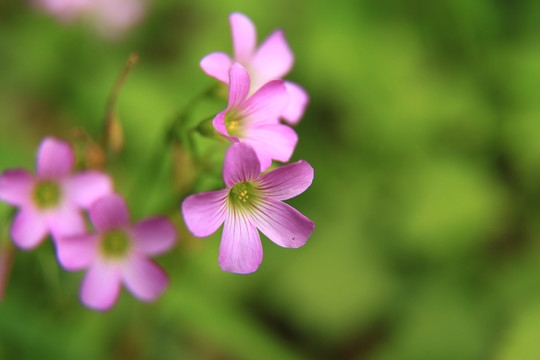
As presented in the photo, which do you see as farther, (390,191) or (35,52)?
(35,52)

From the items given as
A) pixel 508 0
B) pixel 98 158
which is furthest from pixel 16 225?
pixel 508 0

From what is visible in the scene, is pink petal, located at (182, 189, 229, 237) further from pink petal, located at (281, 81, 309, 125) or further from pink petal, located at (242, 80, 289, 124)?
pink petal, located at (281, 81, 309, 125)

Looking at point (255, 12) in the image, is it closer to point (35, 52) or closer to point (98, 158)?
point (35, 52)

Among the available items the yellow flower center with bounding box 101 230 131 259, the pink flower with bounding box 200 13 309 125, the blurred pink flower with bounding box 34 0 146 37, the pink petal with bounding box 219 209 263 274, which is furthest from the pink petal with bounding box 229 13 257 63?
the blurred pink flower with bounding box 34 0 146 37

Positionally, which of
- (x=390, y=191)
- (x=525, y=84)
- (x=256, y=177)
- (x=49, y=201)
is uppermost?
(x=525, y=84)

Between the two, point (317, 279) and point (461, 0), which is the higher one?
point (461, 0)

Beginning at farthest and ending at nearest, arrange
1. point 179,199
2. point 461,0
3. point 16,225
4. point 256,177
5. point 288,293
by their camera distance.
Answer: point 461,0, point 288,293, point 179,199, point 16,225, point 256,177
